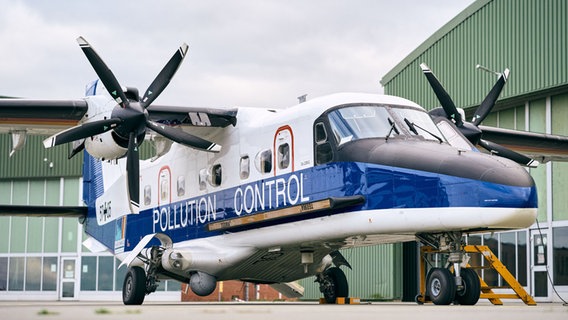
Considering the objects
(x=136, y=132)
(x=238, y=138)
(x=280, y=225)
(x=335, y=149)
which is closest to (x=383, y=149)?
(x=335, y=149)

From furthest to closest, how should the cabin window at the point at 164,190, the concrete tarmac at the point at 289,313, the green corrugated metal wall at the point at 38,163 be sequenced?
the green corrugated metal wall at the point at 38,163 → the cabin window at the point at 164,190 → the concrete tarmac at the point at 289,313

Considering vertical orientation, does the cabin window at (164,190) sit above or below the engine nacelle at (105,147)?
below

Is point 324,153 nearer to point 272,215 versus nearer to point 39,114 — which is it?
point 272,215

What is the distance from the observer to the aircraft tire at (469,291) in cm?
1402

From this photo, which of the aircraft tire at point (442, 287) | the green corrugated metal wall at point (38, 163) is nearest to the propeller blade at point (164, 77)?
the aircraft tire at point (442, 287)

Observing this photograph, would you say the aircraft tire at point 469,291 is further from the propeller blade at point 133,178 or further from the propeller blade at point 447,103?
the propeller blade at point 133,178

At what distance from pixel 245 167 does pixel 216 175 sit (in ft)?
4.09

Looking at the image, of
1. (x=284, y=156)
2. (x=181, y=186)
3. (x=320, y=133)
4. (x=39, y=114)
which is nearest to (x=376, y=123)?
(x=320, y=133)

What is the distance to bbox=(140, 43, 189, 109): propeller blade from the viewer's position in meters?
18.0

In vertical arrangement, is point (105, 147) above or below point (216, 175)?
above

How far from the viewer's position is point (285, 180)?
16.3m

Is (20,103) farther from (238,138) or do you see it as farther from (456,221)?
(456,221)

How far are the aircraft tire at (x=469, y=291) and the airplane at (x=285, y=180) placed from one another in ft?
0.08

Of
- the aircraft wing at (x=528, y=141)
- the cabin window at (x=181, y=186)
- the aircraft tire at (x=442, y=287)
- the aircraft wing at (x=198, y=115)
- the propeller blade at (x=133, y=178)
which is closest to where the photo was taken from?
the aircraft tire at (x=442, y=287)
